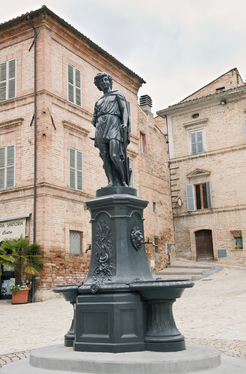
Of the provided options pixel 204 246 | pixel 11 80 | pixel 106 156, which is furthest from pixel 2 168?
pixel 204 246

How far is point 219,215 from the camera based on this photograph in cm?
2533

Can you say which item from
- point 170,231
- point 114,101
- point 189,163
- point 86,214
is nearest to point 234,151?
point 189,163

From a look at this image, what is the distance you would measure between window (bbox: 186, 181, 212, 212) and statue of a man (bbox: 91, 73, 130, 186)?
67.5 feet

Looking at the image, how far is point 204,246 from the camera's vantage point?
84.4ft

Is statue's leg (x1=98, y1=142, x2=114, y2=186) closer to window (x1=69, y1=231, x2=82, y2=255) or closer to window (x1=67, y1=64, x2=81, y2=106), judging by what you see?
window (x1=69, y1=231, x2=82, y2=255)

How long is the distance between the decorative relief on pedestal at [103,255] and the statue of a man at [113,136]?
71cm

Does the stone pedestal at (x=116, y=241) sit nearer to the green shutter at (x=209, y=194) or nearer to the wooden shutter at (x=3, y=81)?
the wooden shutter at (x=3, y=81)

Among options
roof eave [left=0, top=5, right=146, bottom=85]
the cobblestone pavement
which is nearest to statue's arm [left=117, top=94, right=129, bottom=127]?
the cobblestone pavement

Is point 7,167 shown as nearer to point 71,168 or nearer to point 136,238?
point 71,168

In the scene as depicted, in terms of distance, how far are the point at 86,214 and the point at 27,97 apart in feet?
18.2

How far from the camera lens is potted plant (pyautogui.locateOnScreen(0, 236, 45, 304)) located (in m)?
14.7

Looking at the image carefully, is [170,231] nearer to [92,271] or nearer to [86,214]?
[86,214]

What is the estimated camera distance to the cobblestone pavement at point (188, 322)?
6911mm

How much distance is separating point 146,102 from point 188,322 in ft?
63.4
